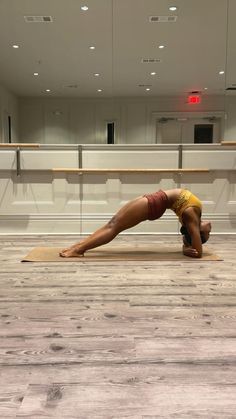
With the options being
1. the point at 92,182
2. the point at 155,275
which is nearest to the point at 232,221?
the point at 92,182

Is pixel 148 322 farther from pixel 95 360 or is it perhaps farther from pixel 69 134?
pixel 69 134

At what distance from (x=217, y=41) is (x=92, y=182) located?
4.64 metres

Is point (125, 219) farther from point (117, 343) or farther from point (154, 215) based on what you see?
point (117, 343)

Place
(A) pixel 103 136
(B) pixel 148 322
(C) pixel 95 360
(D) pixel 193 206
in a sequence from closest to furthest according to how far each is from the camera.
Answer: (C) pixel 95 360
(B) pixel 148 322
(D) pixel 193 206
(A) pixel 103 136

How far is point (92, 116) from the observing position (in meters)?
10.4

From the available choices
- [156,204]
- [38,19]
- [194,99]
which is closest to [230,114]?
[194,99]

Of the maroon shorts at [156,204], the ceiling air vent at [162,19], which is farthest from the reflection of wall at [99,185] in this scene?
the ceiling air vent at [162,19]

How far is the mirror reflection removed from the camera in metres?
6.85

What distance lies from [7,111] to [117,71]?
3.38 metres

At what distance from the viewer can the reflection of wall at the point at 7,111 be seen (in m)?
10.6

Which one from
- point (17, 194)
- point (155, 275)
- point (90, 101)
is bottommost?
point (155, 275)

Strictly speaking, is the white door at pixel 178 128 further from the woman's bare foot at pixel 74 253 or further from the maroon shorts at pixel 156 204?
the woman's bare foot at pixel 74 253

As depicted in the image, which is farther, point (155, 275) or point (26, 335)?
point (155, 275)

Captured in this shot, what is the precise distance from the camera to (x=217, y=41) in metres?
8.02
